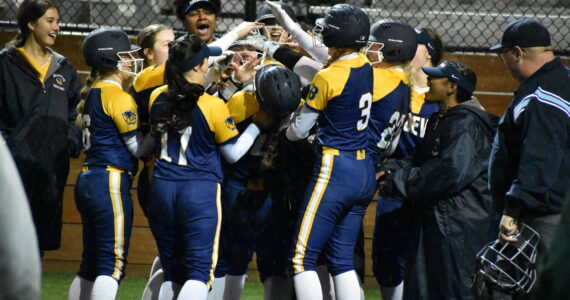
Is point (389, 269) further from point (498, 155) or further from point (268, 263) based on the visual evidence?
point (498, 155)

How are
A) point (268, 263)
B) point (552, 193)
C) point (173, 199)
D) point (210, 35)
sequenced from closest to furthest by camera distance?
1. point (552, 193)
2. point (173, 199)
3. point (268, 263)
4. point (210, 35)

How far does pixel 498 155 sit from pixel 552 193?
0.28m

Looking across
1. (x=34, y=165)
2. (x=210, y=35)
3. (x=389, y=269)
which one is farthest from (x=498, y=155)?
(x=34, y=165)

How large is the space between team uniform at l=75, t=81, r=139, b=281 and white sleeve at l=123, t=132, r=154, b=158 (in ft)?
0.12

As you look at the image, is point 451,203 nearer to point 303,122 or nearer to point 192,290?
point 303,122

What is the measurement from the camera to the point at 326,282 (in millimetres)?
4691

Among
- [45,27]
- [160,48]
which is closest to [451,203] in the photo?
[160,48]

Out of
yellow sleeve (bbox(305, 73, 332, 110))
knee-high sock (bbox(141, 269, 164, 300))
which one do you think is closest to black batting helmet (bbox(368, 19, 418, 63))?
yellow sleeve (bbox(305, 73, 332, 110))

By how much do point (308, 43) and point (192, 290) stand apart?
1.48 metres

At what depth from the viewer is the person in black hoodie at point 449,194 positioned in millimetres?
4160

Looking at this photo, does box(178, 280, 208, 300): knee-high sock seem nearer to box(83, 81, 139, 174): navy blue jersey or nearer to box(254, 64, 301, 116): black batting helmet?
box(83, 81, 139, 174): navy blue jersey

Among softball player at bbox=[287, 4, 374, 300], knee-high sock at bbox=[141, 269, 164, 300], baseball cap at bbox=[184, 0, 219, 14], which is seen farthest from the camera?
baseball cap at bbox=[184, 0, 219, 14]

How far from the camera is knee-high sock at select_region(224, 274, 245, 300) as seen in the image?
4695 mm

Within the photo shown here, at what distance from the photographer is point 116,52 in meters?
4.32
